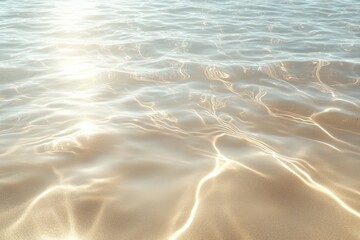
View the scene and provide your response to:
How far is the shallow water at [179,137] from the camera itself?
62.0 inches

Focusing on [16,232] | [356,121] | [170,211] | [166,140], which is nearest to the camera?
Answer: [16,232]

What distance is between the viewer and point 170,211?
5.33 feet

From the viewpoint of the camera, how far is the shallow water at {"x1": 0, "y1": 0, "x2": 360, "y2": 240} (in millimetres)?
1575

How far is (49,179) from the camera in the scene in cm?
183

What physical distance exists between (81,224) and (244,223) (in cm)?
83

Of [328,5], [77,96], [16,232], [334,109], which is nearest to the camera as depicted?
[16,232]

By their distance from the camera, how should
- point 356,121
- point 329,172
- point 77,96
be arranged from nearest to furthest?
point 329,172
point 356,121
point 77,96

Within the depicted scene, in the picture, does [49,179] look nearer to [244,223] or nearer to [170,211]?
[170,211]

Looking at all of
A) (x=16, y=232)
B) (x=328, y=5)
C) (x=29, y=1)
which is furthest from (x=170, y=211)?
(x=29, y=1)

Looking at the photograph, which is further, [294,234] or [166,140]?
[166,140]

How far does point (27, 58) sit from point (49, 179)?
2.86 metres

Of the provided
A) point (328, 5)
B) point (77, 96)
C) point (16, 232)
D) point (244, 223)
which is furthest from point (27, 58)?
point (328, 5)

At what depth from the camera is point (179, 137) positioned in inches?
92.7

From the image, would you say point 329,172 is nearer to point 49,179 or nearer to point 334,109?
point 334,109
